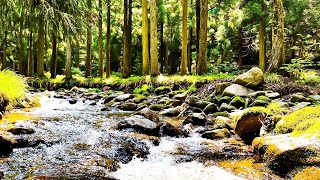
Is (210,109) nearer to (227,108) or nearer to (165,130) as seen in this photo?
(227,108)

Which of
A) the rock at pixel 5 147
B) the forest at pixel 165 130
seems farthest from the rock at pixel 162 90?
the rock at pixel 5 147

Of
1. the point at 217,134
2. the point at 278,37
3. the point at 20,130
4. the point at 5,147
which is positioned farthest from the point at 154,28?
the point at 5,147

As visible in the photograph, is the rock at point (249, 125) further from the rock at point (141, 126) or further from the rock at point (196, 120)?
the rock at point (141, 126)

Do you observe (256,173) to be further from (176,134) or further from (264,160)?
(176,134)

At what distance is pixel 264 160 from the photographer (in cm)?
457

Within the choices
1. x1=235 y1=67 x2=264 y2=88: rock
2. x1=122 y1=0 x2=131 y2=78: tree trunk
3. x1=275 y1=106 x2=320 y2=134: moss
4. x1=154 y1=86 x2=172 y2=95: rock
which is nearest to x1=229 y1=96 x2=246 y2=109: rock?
x1=235 y1=67 x2=264 y2=88: rock

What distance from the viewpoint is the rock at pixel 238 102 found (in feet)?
32.2

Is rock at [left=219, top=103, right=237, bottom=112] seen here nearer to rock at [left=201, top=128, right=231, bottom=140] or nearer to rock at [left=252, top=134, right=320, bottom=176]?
rock at [left=201, top=128, right=231, bottom=140]

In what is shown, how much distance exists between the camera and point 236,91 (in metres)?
10.9

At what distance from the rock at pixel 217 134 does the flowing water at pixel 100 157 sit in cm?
23

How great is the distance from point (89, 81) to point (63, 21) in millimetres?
12282

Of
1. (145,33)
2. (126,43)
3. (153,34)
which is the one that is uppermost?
(145,33)

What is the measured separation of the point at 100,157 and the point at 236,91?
7165 millimetres

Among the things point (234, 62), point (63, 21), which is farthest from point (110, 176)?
point (234, 62)
